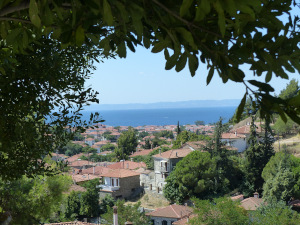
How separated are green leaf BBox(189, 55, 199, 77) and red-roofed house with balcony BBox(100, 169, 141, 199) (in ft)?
102

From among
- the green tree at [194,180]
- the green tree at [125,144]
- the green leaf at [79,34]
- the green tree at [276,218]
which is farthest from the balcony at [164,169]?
the green leaf at [79,34]

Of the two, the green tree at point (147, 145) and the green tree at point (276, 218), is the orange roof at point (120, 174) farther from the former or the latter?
the green tree at point (147, 145)

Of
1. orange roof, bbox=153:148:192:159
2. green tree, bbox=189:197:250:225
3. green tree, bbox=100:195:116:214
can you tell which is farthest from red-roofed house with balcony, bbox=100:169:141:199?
green tree, bbox=189:197:250:225

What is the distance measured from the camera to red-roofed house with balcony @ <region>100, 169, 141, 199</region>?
32050 millimetres

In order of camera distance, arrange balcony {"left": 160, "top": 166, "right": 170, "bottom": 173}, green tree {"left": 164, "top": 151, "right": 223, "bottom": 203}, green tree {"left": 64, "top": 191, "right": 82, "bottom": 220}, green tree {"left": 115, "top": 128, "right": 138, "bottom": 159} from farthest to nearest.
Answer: green tree {"left": 115, "top": 128, "right": 138, "bottom": 159}, balcony {"left": 160, "top": 166, "right": 170, "bottom": 173}, green tree {"left": 164, "top": 151, "right": 223, "bottom": 203}, green tree {"left": 64, "top": 191, "right": 82, "bottom": 220}

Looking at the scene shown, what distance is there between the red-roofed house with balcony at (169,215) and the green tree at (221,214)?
230 inches

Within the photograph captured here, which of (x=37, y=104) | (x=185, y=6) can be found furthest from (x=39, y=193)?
(x=185, y=6)

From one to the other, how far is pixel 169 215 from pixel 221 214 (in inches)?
281

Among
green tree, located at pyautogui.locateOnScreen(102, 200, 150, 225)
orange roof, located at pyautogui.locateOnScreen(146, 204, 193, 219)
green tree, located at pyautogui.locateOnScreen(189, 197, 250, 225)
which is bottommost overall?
orange roof, located at pyautogui.locateOnScreen(146, 204, 193, 219)

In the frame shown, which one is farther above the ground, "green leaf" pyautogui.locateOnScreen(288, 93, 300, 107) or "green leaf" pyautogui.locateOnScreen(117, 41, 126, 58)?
"green leaf" pyautogui.locateOnScreen(117, 41, 126, 58)

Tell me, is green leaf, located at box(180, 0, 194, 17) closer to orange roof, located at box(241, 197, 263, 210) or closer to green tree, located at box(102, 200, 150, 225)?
green tree, located at box(102, 200, 150, 225)

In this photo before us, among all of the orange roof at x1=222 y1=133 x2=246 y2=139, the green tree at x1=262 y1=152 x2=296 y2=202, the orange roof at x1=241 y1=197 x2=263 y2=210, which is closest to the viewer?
the orange roof at x1=241 y1=197 x2=263 y2=210

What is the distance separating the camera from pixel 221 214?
16.7 m

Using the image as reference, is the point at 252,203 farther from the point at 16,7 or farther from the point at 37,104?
the point at 16,7
